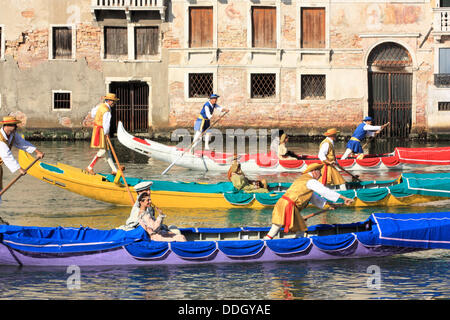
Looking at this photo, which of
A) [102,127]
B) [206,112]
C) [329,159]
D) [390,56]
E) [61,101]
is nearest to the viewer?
[329,159]

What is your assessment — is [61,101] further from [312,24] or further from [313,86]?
[312,24]

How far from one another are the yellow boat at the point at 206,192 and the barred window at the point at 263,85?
45.7 feet

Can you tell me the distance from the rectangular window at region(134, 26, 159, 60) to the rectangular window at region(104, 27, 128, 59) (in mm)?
385

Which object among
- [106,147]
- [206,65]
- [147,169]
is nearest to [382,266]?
[106,147]

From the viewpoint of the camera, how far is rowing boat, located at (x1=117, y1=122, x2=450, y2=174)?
18.1m

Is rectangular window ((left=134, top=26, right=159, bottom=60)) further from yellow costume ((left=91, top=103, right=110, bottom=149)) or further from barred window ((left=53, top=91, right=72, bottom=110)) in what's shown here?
yellow costume ((left=91, top=103, right=110, bottom=149))

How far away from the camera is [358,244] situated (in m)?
10.0

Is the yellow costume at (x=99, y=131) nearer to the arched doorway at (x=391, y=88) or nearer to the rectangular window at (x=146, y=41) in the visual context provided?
the rectangular window at (x=146, y=41)

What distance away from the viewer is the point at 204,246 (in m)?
9.73

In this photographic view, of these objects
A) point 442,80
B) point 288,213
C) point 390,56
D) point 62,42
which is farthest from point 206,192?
point 442,80

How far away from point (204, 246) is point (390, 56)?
1937 centimetres

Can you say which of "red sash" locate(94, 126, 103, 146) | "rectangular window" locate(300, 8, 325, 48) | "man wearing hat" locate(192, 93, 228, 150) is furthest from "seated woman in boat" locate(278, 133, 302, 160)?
"rectangular window" locate(300, 8, 325, 48)

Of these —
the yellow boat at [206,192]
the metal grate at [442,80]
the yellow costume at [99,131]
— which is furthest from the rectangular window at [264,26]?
the yellow boat at [206,192]

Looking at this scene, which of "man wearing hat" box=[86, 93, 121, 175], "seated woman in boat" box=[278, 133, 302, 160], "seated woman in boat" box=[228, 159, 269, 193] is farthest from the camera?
"seated woman in boat" box=[278, 133, 302, 160]
